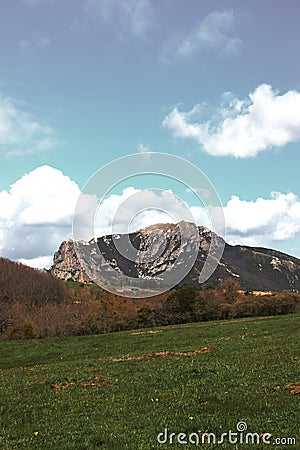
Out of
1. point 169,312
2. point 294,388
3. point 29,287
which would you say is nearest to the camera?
point 294,388

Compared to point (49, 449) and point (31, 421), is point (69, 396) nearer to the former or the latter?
point (31, 421)

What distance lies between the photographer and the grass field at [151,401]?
36.0 ft

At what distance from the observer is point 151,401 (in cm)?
1451

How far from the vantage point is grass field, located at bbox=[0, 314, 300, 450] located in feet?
36.0

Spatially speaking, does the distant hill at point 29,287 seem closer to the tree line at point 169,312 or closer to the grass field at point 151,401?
the tree line at point 169,312

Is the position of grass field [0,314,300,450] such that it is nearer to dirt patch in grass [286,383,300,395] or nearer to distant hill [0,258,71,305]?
dirt patch in grass [286,383,300,395]

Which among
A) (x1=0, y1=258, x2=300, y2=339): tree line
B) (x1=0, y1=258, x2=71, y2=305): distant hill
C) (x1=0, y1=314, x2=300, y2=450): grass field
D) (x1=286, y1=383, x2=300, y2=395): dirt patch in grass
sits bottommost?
(x1=0, y1=314, x2=300, y2=450): grass field

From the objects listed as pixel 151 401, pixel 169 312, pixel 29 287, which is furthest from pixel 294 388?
pixel 29 287

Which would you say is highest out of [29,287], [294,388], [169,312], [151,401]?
[29,287]

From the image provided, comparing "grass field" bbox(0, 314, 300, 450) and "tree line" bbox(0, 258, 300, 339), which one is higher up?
"tree line" bbox(0, 258, 300, 339)

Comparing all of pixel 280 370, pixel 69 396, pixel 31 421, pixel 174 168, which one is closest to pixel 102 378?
pixel 69 396

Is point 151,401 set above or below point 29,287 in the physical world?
below

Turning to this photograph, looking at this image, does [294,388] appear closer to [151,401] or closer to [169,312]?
[151,401]

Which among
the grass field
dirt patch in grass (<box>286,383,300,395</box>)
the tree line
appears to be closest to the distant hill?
the tree line
